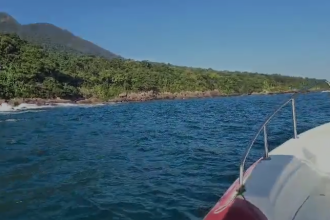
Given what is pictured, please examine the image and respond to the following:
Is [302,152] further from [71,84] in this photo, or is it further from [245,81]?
[245,81]

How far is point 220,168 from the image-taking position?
10180mm

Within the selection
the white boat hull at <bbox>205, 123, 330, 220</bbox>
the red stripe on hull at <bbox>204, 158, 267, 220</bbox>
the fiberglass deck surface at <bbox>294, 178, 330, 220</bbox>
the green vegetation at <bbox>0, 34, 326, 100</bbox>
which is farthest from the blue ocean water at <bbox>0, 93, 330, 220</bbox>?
the green vegetation at <bbox>0, 34, 326, 100</bbox>

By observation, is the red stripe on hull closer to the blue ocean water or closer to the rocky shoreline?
the blue ocean water

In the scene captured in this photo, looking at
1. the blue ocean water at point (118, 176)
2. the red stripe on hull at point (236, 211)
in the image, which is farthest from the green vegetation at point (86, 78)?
the red stripe on hull at point (236, 211)

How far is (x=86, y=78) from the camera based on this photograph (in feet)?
336

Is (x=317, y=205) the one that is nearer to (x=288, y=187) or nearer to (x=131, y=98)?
(x=288, y=187)

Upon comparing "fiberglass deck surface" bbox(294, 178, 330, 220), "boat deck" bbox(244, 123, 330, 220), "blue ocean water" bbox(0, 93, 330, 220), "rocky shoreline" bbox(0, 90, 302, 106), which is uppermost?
"boat deck" bbox(244, 123, 330, 220)

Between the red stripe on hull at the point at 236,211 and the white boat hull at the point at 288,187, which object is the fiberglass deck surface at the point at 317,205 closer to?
the white boat hull at the point at 288,187

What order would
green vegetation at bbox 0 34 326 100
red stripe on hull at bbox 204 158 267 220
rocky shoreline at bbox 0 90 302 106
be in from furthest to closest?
green vegetation at bbox 0 34 326 100, rocky shoreline at bbox 0 90 302 106, red stripe on hull at bbox 204 158 267 220

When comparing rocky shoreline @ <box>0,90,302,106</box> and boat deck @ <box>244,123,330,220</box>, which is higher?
boat deck @ <box>244,123,330,220</box>

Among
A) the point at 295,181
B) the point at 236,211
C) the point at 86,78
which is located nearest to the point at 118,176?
the point at 295,181

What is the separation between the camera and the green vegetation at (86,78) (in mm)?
76562

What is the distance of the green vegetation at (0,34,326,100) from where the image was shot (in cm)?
7656

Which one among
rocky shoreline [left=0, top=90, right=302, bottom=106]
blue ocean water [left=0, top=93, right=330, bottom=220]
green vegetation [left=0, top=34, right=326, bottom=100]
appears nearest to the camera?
blue ocean water [left=0, top=93, right=330, bottom=220]
